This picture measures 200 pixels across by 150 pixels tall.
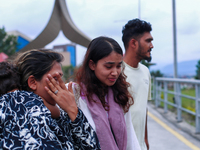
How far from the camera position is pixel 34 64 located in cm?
130

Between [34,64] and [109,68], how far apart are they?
0.54 meters

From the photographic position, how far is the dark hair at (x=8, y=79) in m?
1.29

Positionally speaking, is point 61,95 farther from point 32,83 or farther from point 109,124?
point 109,124

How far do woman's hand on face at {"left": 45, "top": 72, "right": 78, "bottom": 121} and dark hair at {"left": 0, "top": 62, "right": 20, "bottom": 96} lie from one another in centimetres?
18

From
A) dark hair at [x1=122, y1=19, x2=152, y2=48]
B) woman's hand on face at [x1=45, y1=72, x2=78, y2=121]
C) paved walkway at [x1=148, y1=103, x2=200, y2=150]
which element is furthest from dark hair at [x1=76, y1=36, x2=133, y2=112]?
paved walkway at [x1=148, y1=103, x2=200, y2=150]

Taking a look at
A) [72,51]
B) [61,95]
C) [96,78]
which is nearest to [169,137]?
[96,78]

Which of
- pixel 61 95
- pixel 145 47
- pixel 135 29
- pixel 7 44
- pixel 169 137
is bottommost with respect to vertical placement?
pixel 169 137

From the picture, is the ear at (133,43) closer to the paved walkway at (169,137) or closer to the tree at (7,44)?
the paved walkway at (169,137)

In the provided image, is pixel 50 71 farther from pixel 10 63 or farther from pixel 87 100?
pixel 87 100

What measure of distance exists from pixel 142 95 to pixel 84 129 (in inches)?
45.8

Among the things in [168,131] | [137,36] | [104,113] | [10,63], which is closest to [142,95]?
[137,36]

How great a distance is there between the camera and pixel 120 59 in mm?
1684

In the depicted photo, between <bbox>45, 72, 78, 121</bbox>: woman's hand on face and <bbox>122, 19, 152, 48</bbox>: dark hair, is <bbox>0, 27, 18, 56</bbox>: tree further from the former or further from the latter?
<bbox>45, 72, 78, 121</bbox>: woman's hand on face

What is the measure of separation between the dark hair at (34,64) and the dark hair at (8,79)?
31mm
